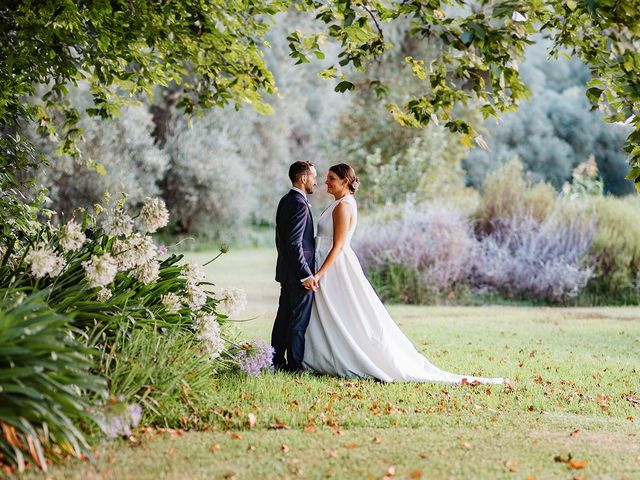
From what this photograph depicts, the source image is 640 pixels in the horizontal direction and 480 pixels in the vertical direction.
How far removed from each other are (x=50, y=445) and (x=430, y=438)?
7.64ft

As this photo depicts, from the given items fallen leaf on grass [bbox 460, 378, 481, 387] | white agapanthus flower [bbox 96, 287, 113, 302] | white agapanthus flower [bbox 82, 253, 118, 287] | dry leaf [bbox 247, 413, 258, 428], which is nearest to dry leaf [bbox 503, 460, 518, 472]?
dry leaf [bbox 247, 413, 258, 428]

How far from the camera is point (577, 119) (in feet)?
99.9

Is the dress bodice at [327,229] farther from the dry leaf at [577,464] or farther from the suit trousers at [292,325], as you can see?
the dry leaf at [577,464]

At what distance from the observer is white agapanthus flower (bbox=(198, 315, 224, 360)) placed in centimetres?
605

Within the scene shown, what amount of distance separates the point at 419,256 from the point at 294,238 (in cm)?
829

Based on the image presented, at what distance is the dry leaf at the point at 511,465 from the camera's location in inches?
178

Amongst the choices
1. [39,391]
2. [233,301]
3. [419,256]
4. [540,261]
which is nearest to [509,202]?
[540,261]

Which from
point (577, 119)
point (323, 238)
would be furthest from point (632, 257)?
point (577, 119)

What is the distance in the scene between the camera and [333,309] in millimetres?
7363

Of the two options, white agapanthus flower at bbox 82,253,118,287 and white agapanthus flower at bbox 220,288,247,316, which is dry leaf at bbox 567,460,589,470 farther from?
white agapanthus flower at bbox 82,253,118,287

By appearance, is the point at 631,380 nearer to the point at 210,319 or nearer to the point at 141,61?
the point at 210,319

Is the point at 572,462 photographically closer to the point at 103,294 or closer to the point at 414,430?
the point at 414,430

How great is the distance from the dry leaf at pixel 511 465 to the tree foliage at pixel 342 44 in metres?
2.25

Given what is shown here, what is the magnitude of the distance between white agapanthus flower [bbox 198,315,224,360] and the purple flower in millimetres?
574
